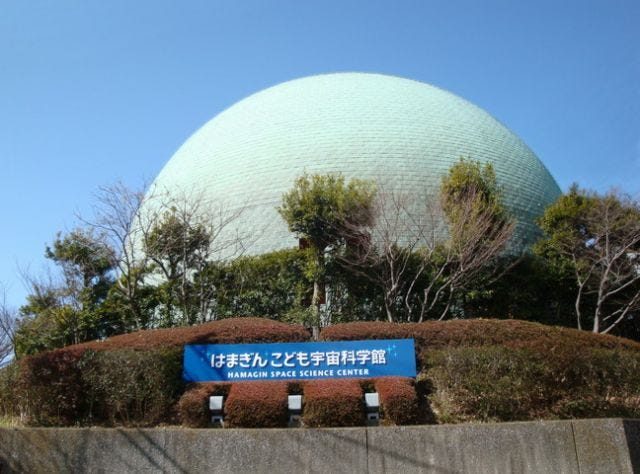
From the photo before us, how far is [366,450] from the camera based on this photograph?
5.86 metres

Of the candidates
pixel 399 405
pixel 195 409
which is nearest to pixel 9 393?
pixel 195 409

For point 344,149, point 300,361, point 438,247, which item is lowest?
point 300,361

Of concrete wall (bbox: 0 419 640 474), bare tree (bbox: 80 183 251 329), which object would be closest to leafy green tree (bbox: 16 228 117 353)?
bare tree (bbox: 80 183 251 329)

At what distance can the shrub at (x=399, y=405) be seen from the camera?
22.5 feet

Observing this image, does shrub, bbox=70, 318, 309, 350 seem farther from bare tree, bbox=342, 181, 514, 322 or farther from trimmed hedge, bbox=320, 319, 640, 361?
bare tree, bbox=342, 181, 514, 322

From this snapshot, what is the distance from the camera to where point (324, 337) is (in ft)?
27.9

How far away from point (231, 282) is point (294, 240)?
2.54 metres

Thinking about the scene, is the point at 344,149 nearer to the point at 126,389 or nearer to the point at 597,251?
the point at 597,251

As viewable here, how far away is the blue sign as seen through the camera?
7672 mm

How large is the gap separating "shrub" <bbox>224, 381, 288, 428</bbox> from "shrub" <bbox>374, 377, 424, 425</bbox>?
3.99 feet

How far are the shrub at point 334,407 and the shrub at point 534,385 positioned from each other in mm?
1186

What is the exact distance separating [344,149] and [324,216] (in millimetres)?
4654

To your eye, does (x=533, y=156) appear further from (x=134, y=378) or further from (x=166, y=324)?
(x=134, y=378)

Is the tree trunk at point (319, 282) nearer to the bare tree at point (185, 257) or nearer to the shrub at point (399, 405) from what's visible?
the bare tree at point (185, 257)
